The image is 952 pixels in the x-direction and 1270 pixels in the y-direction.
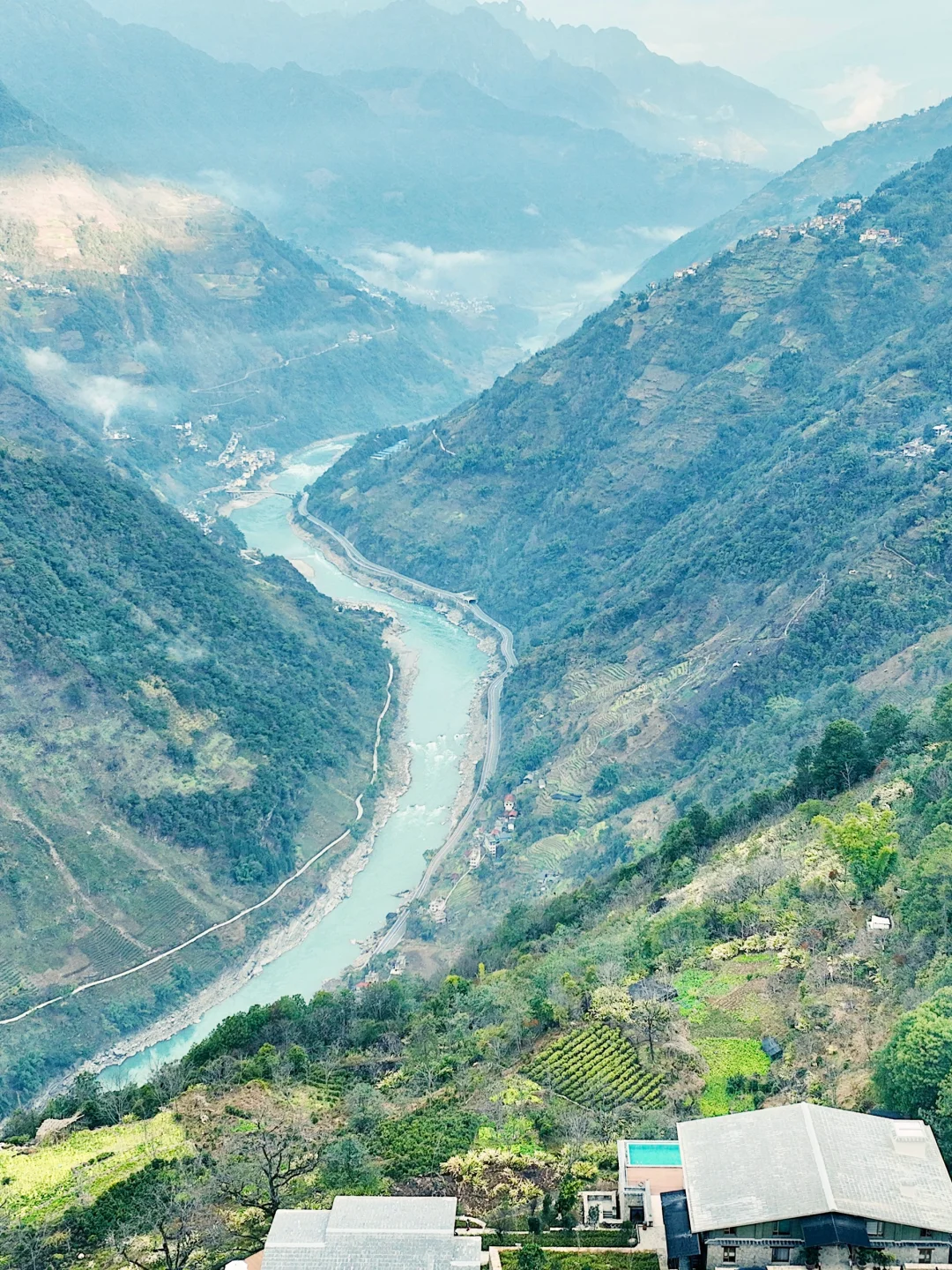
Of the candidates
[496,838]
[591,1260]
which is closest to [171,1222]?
[591,1260]

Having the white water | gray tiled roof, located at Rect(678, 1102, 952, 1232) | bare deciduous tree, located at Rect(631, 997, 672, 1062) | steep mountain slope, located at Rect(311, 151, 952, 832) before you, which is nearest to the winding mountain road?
the white water

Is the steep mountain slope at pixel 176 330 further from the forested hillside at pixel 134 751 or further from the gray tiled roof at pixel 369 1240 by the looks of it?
the gray tiled roof at pixel 369 1240

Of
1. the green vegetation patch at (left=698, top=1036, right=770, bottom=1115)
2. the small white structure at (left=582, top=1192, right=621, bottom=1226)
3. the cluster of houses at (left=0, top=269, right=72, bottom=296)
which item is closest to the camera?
the small white structure at (left=582, top=1192, right=621, bottom=1226)

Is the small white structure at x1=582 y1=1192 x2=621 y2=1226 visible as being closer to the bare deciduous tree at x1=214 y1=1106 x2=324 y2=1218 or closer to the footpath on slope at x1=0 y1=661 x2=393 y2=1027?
the bare deciduous tree at x1=214 y1=1106 x2=324 y2=1218

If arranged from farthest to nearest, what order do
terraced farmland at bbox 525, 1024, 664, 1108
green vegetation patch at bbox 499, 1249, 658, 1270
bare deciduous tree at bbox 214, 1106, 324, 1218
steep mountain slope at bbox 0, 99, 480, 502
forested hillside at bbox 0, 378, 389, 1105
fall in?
steep mountain slope at bbox 0, 99, 480, 502 < forested hillside at bbox 0, 378, 389, 1105 < terraced farmland at bbox 525, 1024, 664, 1108 < bare deciduous tree at bbox 214, 1106, 324, 1218 < green vegetation patch at bbox 499, 1249, 658, 1270

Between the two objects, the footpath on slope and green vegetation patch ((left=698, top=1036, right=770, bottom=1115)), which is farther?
the footpath on slope

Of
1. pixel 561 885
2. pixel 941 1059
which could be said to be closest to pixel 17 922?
pixel 561 885

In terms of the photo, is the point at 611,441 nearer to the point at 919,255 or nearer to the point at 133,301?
the point at 919,255

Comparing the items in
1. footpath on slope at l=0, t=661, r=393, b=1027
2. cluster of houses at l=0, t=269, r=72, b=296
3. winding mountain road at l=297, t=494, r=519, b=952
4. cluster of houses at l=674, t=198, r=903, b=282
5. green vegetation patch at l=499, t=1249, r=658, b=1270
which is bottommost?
green vegetation patch at l=499, t=1249, r=658, b=1270
